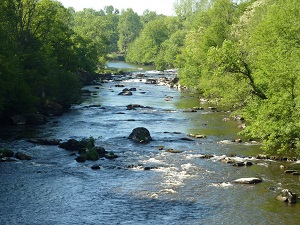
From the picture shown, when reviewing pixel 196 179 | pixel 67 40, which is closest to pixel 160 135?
pixel 196 179

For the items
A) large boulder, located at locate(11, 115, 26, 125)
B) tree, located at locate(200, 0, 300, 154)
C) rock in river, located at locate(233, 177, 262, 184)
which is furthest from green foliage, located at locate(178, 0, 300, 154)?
large boulder, located at locate(11, 115, 26, 125)

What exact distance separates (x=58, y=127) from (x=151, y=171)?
20.4 metres

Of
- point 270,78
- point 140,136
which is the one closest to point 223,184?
point 270,78

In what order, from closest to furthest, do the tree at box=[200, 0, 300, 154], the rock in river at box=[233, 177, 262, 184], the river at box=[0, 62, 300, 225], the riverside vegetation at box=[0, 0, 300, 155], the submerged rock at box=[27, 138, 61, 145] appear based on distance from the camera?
the river at box=[0, 62, 300, 225], the rock in river at box=[233, 177, 262, 184], the tree at box=[200, 0, 300, 154], the riverside vegetation at box=[0, 0, 300, 155], the submerged rock at box=[27, 138, 61, 145]

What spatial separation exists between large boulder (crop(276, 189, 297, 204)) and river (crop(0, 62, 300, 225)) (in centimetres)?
46

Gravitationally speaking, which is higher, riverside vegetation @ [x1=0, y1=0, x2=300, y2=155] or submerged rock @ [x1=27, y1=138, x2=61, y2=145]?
riverside vegetation @ [x1=0, y1=0, x2=300, y2=155]

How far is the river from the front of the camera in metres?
25.8

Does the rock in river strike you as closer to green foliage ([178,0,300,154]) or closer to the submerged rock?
green foliage ([178,0,300,154])

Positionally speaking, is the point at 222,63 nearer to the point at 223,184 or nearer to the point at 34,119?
the point at 223,184

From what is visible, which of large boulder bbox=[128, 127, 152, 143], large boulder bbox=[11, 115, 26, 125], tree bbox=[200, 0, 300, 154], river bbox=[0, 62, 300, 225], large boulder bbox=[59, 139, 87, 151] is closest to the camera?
river bbox=[0, 62, 300, 225]

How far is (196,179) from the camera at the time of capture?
32.7 m

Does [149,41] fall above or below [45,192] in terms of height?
above

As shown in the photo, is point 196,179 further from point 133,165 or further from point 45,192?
point 45,192

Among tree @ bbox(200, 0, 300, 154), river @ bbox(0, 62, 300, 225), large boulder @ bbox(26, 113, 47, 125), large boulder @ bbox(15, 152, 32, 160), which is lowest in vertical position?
river @ bbox(0, 62, 300, 225)
